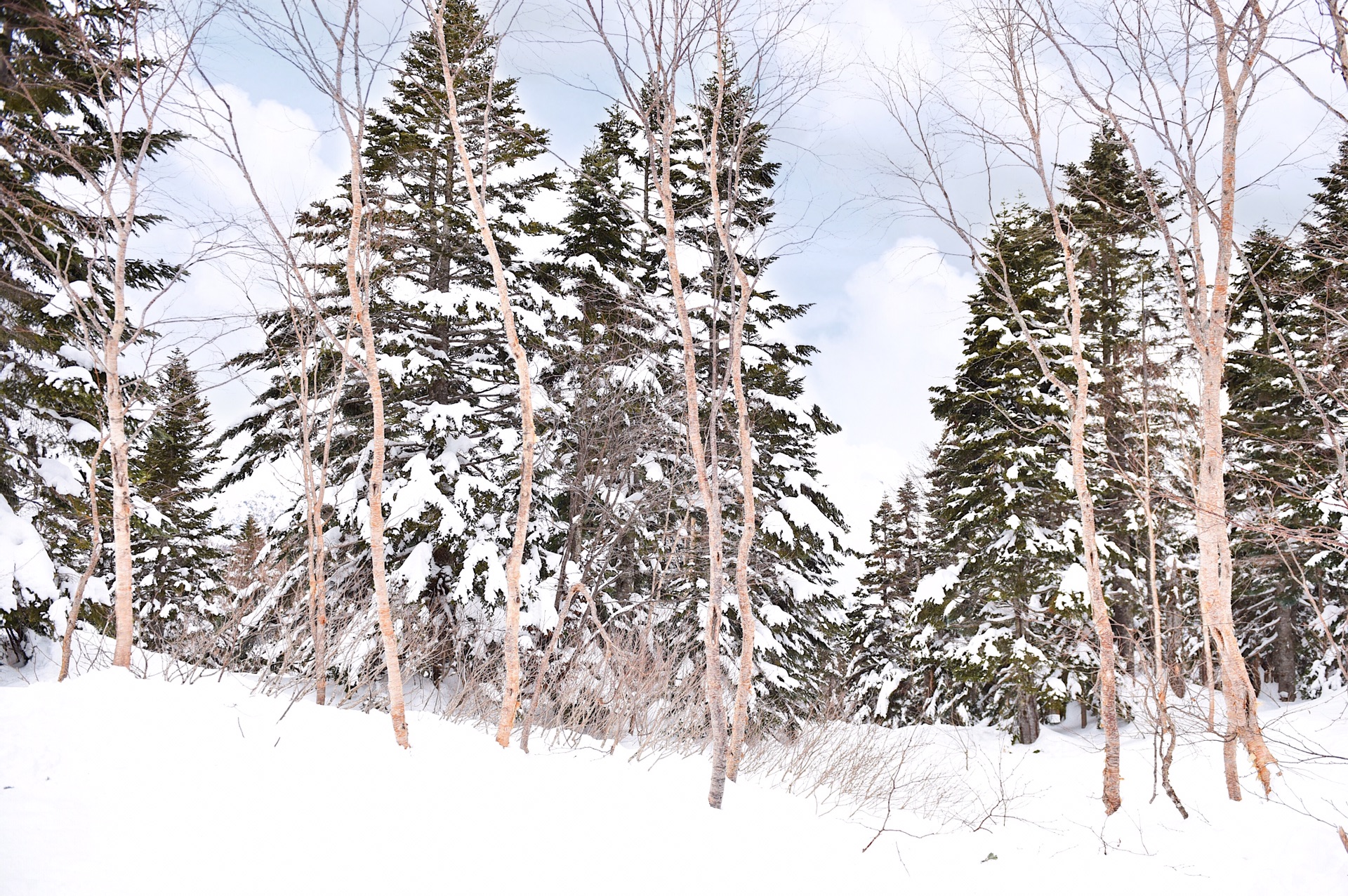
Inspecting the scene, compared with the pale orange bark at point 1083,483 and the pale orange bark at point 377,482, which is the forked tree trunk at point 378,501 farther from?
the pale orange bark at point 1083,483

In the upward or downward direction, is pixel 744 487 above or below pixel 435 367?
below

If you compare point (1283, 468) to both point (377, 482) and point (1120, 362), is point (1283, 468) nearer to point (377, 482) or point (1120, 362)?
point (1120, 362)

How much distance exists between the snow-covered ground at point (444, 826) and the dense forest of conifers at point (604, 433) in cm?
81

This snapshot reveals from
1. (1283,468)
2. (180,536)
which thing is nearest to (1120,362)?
(1283,468)

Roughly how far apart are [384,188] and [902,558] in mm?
19049

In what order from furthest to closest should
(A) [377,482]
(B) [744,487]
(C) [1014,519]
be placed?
(C) [1014,519]
(B) [744,487]
(A) [377,482]

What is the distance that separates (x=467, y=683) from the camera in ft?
27.9

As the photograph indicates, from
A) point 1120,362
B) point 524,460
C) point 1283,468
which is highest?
point 1120,362

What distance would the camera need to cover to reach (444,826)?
3.88 m

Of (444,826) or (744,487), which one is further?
(744,487)

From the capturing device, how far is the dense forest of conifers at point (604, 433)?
629 cm

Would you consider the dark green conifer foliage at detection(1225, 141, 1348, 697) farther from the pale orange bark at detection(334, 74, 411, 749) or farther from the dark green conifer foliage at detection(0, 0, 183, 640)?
the dark green conifer foliage at detection(0, 0, 183, 640)

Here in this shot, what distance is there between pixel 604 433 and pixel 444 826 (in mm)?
7788

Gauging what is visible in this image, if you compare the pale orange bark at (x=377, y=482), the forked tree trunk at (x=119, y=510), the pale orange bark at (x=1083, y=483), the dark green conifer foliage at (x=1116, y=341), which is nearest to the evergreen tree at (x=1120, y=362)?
the dark green conifer foliage at (x=1116, y=341)
